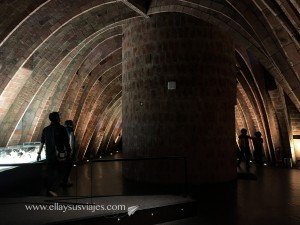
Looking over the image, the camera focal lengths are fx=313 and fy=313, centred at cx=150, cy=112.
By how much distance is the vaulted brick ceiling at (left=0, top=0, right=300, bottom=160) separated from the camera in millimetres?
8883

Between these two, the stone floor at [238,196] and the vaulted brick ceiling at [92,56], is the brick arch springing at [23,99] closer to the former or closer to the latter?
the vaulted brick ceiling at [92,56]

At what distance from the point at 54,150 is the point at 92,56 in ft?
40.1

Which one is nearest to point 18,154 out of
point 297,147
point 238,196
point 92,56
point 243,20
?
point 238,196

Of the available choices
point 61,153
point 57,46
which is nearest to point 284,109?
point 57,46

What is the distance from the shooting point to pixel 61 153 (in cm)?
674

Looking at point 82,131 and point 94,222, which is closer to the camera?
point 94,222

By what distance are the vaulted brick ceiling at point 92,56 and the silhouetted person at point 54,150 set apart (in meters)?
5.24

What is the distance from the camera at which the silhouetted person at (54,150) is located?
6691mm

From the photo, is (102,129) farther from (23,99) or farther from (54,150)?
(54,150)

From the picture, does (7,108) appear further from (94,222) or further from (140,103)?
(94,222)

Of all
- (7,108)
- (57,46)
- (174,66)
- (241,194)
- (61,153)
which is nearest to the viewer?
(61,153)

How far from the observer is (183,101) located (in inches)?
402

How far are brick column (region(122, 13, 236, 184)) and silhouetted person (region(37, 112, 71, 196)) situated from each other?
4.05 m

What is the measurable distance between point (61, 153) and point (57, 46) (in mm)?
8871
